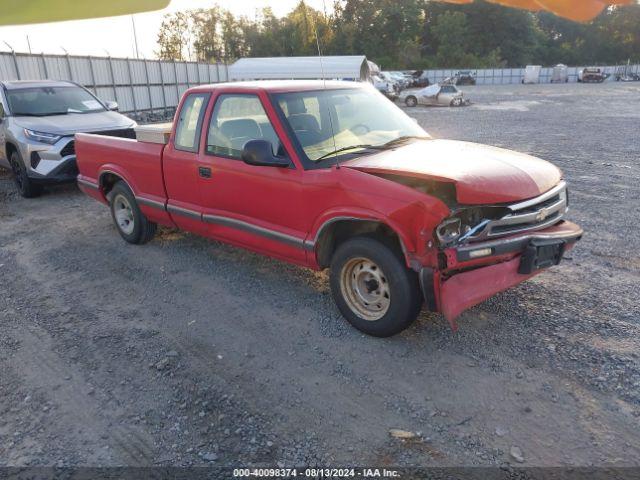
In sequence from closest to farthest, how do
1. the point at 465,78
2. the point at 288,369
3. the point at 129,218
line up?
the point at 288,369
the point at 129,218
the point at 465,78

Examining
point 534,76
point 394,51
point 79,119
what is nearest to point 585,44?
point 534,76

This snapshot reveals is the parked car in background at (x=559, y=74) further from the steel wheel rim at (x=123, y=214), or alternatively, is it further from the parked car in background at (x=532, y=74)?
the steel wheel rim at (x=123, y=214)

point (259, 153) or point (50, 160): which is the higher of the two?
point (259, 153)

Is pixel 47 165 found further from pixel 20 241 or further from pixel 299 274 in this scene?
pixel 299 274

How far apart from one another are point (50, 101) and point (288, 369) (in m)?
8.15

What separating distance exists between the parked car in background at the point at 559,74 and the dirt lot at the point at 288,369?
69.0 meters

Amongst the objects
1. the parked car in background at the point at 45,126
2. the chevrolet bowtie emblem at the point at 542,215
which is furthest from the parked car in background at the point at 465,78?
the chevrolet bowtie emblem at the point at 542,215

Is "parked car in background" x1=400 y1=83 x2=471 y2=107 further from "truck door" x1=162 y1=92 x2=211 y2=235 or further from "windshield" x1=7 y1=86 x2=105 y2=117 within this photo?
"truck door" x1=162 y1=92 x2=211 y2=235

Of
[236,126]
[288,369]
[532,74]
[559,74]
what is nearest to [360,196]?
[288,369]

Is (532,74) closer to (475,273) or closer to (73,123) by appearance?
(73,123)

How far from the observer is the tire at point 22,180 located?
28.0 ft

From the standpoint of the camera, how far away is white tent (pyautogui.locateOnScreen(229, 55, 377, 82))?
2786 centimetres

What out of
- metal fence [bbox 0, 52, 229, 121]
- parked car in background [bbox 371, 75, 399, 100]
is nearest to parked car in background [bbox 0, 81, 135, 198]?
metal fence [bbox 0, 52, 229, 121]

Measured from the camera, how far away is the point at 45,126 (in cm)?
835
